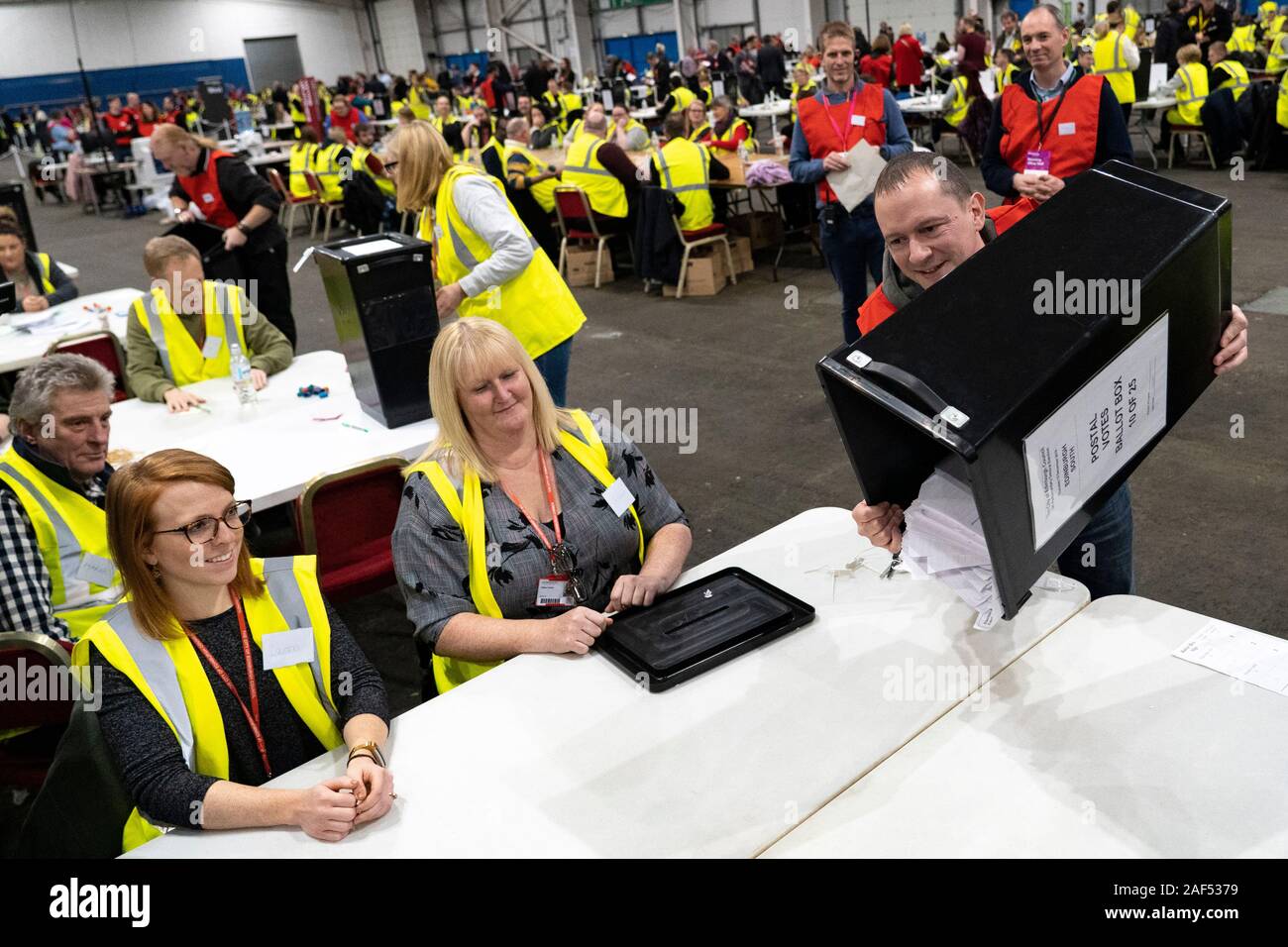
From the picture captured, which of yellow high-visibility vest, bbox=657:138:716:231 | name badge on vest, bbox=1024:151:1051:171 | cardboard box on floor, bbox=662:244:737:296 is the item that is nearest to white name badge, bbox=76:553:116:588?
name badge on vest, bbox=1024:151:1051:171

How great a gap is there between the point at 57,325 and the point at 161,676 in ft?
13.6

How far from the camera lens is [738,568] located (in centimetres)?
210

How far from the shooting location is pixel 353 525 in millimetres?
2793

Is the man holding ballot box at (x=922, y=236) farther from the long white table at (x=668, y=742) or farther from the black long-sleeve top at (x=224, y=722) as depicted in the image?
the black long-sleeve top at (x=224, y=722)

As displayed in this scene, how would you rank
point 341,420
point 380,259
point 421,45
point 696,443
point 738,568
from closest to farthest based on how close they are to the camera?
point 738,568 < point 380,259 < point 341,420 < point 696,443 < point 421,45

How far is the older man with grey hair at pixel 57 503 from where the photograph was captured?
8.05 ft

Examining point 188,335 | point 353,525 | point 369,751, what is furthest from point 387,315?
point 369,751

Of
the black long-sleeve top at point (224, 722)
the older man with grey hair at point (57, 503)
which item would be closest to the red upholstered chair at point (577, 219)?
the older man with grey hair at point (57, 503)

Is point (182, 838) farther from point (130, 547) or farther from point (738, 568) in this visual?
point (738, 568)

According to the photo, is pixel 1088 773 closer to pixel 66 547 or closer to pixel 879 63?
pixel 66 547

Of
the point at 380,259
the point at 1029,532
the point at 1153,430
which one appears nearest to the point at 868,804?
the point at 1029,532

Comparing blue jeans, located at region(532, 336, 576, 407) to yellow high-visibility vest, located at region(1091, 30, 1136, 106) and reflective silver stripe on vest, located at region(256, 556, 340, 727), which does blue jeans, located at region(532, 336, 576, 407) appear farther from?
yellow high-visibility vest, located at region(1091, 30, 1136, 106)

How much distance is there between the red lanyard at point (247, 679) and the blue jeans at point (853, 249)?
11.0ft

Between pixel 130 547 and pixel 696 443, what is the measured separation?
10.6ft
